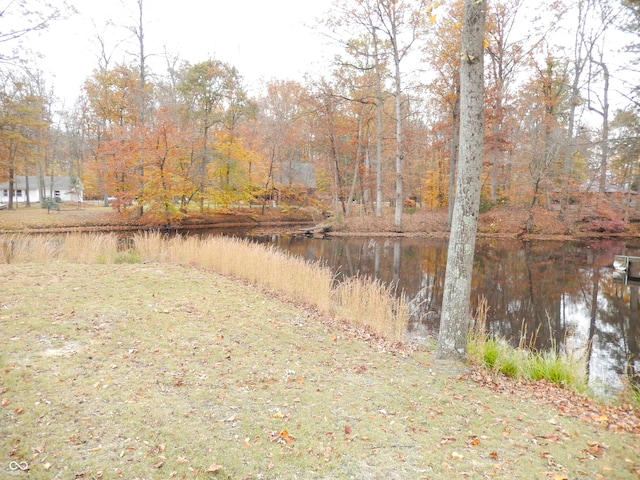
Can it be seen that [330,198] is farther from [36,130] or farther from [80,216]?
[36,130]

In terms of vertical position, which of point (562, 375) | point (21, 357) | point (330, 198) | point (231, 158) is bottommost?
point (562, 375)

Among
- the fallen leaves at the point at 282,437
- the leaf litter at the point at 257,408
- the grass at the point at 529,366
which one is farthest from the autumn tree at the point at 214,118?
the fallen leaves at the point at 282,437

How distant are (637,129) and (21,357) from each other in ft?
55.9

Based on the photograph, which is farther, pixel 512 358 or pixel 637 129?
pixel 637 129

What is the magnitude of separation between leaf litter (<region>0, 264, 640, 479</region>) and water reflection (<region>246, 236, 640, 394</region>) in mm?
2492

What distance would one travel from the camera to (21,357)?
13.7 feet

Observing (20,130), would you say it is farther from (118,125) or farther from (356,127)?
(356,127)

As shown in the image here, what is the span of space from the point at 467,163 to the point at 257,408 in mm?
3716

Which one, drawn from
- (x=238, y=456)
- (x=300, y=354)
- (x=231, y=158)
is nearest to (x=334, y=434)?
(x=238, y=456)

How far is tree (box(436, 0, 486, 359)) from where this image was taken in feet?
15.3

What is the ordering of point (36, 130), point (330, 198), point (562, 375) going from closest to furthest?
point (562, 375)
point (36, 130)
point (330, 198)

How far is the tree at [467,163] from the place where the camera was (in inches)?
184

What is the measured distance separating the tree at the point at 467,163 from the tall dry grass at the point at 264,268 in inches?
71.9

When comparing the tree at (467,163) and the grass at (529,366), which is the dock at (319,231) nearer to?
the grass at (529,366)
